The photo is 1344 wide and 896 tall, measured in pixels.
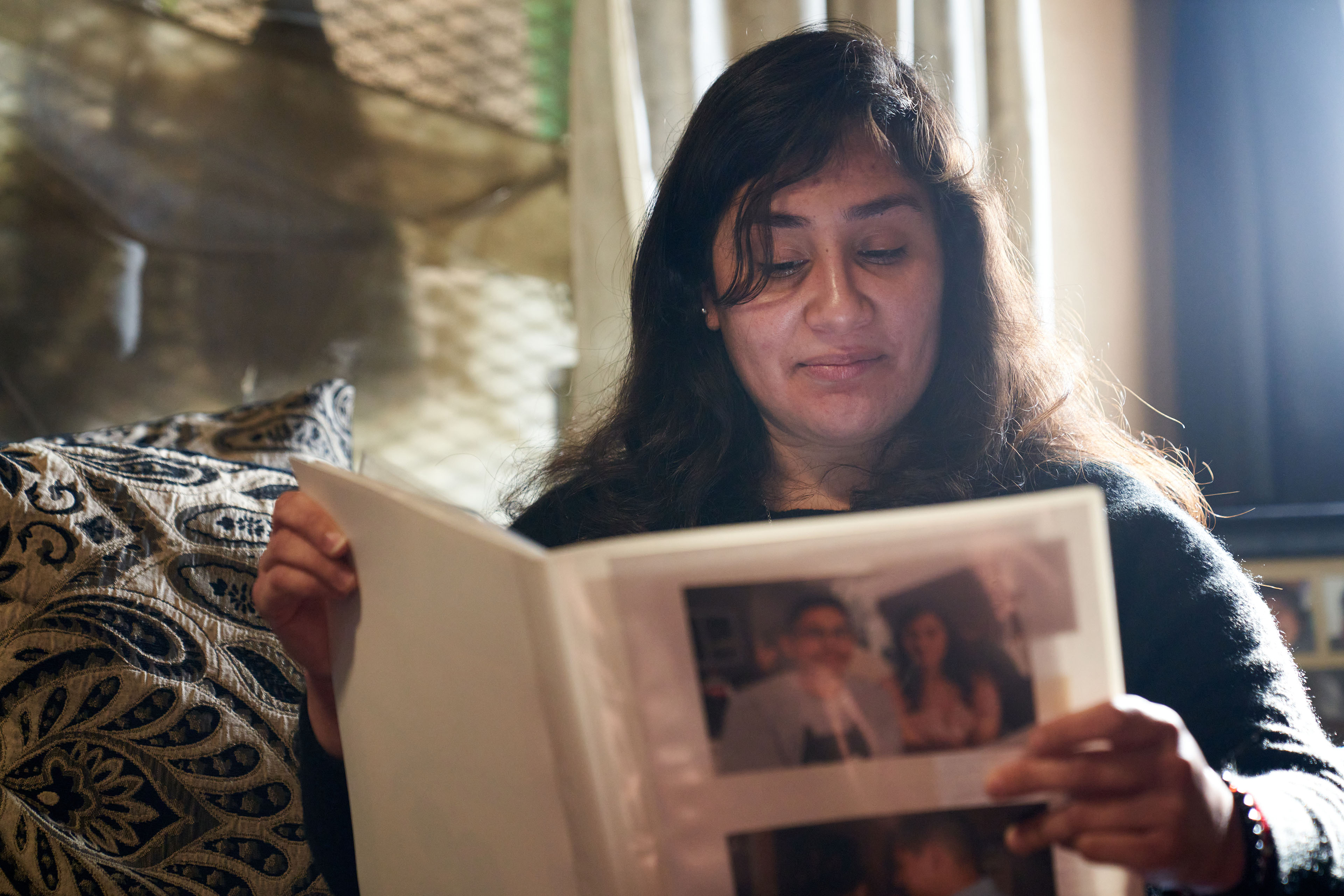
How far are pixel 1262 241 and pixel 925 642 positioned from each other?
1.33m

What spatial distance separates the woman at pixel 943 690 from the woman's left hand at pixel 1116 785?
0.07 feet

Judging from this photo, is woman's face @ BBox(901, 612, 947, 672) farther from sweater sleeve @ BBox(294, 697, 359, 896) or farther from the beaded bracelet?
sweater sleeve @ BBox(294, 697, 359, 896)

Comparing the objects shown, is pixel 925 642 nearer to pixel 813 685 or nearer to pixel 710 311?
pixel 813 685

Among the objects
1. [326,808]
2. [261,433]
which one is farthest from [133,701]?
[261,433]

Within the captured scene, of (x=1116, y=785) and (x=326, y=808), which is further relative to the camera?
(x=326, y=808)

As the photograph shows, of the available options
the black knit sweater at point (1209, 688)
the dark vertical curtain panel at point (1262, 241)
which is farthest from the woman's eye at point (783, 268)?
the dark vertical curtain panel at point (1262, 241)

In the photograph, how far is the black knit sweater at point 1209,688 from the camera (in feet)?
1.69

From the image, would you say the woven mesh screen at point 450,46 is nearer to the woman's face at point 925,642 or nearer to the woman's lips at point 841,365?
the woman's lips at point 841,365

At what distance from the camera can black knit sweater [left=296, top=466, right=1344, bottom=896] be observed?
0.51 metres

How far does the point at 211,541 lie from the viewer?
0.81m

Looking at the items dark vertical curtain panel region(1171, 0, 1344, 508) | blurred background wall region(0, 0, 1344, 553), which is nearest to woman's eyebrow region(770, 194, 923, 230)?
blurred background wall region(0, 0, 1344, 553)

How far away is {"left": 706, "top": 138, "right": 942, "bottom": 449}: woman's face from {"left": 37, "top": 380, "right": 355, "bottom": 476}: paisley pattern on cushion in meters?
0.50

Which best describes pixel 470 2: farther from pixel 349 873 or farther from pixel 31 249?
pixel 349 873

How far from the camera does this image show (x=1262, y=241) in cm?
140
